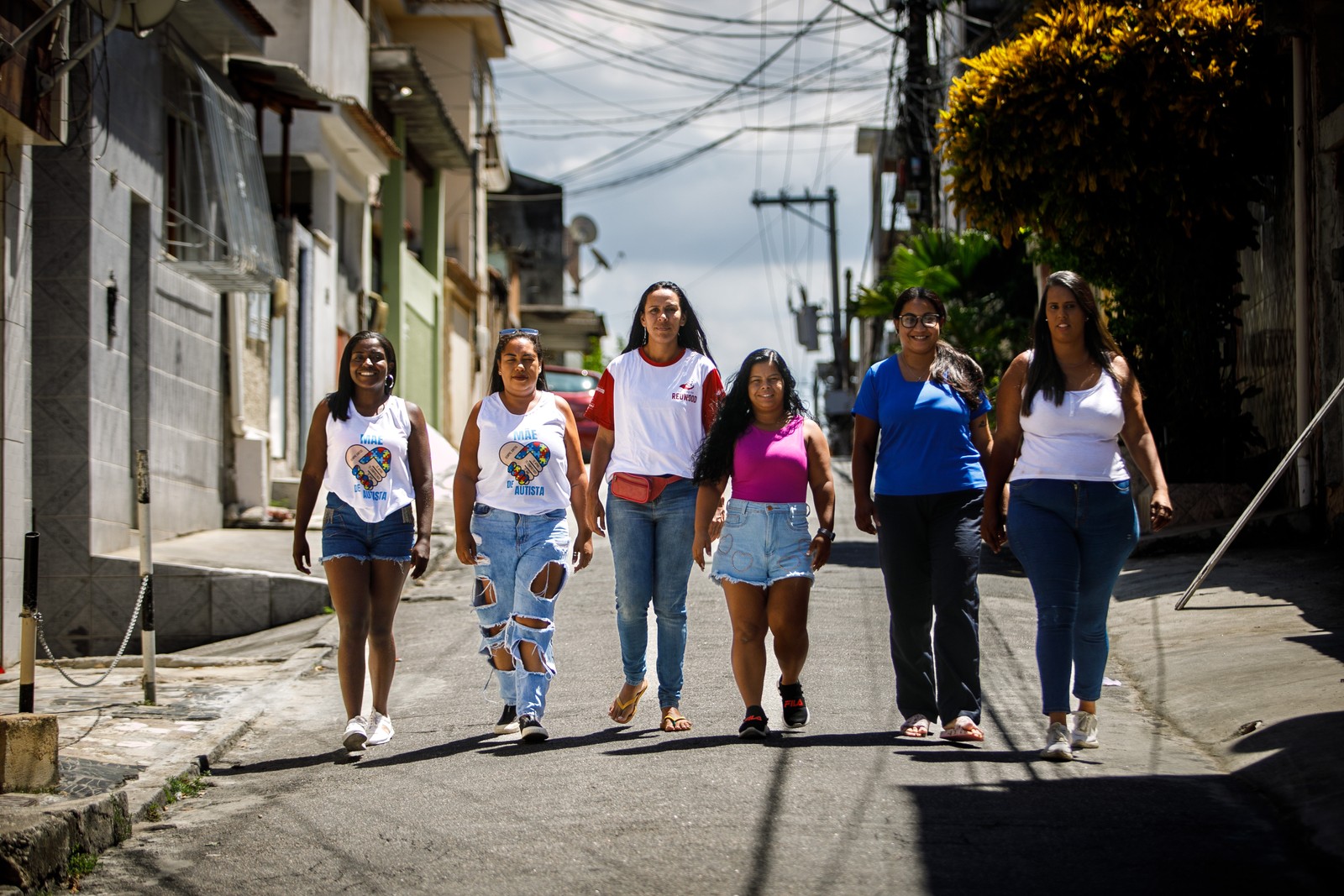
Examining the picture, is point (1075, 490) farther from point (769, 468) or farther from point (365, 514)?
point (365, 514)

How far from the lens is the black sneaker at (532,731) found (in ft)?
21.9

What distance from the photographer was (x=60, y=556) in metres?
11.9

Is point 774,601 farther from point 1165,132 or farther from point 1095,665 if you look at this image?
point 1165,132

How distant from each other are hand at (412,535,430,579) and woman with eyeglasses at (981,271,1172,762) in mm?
2520

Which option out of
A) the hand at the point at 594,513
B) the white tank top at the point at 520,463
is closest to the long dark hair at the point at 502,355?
the white tank top at the point at 520,463

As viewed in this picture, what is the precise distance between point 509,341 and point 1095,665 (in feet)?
9.56

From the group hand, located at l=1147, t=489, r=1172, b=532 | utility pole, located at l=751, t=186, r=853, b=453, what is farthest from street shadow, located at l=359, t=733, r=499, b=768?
utility pole, located at l=751, t=186, r=853, b=453

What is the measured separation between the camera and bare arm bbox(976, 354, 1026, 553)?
20.9 feet

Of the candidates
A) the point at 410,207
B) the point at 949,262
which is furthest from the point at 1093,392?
the point at 410,207

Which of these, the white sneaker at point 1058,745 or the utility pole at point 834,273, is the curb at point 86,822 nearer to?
the white sneaker at point 1058,745

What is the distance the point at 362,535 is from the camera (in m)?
6.83

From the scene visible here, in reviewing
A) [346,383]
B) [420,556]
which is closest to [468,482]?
[420,556]

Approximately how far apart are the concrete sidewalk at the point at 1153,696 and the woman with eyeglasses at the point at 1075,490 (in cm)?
70

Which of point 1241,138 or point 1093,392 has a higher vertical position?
point 1241,138
